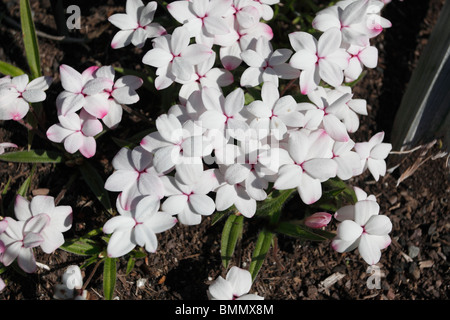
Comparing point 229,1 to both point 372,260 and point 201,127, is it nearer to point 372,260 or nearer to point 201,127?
point 201,127

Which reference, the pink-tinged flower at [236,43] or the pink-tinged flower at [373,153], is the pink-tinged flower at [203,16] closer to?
the pink-tinged flower at [236,43]

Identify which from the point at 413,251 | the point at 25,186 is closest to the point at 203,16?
the point at 25,186

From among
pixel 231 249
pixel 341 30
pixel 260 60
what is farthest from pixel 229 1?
pixel 231 249

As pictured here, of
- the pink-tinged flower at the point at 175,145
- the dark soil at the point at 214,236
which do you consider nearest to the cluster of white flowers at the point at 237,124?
the pink-tinged flower at the point at 175,145

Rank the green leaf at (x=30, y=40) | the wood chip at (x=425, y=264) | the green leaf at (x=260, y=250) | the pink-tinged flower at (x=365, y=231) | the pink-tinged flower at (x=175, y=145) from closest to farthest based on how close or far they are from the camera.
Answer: the pink-tinged flower at (x=175, y=145) < the pink-tinged flower at (x=365, y=231) < the green leaf at (x=260, y=250) < the green leaf at (x=30, y=40) < the wood chip at (x=425, y=264)

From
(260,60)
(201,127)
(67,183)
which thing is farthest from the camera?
(67,183)

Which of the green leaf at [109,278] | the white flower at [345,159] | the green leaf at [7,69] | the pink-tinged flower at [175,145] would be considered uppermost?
the pink-tinged flower at [175,145]

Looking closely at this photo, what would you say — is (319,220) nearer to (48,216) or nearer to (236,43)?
(236,43)
